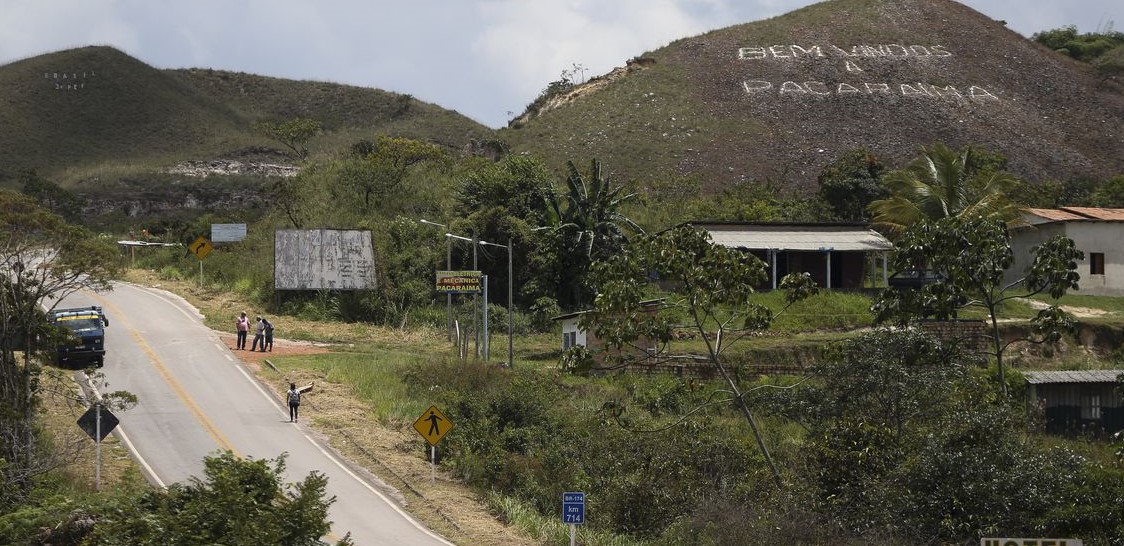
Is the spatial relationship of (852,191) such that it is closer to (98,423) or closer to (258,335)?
(258,335)

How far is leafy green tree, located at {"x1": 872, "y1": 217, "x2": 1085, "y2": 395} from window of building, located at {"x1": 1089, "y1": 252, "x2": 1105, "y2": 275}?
28.5 meters

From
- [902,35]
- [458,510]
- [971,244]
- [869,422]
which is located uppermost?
[902,35]

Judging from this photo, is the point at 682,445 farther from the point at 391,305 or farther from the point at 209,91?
the point at 209,91

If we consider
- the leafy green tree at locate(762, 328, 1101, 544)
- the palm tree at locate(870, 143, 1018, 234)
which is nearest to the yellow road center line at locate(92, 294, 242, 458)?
the leafy green tree at locate(762, 328, 1101, 544)

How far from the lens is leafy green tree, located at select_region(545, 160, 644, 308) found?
5569 cm

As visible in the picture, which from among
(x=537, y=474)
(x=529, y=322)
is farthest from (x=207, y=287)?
(x=537, y=474)

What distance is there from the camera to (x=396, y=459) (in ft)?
107

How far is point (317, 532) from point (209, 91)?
158 meters

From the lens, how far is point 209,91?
16950 centimetres

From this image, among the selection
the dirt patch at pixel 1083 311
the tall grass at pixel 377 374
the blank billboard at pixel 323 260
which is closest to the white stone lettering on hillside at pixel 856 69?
the dirt patch at pixel 1083 311

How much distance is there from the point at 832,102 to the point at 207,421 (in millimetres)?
76859

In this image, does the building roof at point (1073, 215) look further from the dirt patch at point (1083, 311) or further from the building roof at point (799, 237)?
the building roof at point (799, 237)

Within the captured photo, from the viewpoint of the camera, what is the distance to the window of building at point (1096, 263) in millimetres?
54719

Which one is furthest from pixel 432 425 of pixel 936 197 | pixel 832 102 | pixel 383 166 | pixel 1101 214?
pixel 832 102
